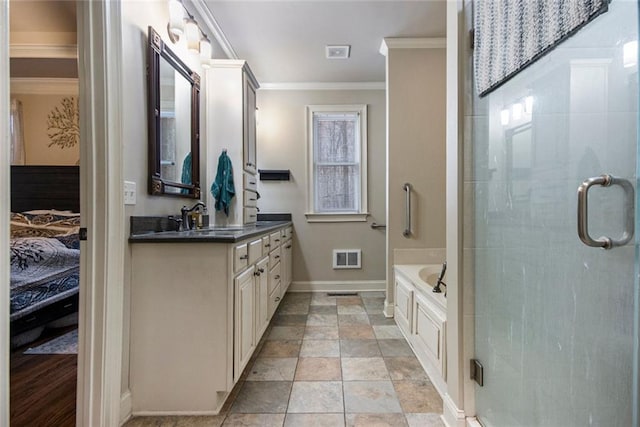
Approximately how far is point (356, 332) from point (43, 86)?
420cm

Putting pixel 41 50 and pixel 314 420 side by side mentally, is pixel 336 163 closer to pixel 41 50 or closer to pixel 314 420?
pixel 314 420

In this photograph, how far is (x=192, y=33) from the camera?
6.86ft

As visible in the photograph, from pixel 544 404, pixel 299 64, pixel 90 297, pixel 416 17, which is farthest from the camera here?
pixel 299 64

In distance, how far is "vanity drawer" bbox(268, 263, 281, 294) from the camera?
248 cm

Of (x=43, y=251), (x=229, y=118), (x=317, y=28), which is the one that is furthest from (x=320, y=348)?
(x=317, y=28)

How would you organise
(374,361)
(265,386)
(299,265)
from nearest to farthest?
1. (265,386)
2. (374,361)
3. (299,265)

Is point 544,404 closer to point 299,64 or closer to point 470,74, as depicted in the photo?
point 470,74

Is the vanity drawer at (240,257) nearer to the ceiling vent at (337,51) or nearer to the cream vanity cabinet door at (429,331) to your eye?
the cream vanity cabinet door at (429,331)

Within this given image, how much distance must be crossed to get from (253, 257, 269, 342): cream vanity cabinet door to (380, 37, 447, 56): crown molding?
2.40 m

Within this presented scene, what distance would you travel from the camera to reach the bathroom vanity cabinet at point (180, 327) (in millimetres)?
1503

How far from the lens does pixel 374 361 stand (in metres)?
2.06

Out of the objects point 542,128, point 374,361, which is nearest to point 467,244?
point 542,128

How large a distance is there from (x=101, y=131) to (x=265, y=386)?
159 centimetres

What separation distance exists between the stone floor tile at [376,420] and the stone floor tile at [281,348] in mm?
742
